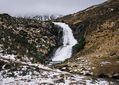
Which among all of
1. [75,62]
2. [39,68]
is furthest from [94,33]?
[39,68]

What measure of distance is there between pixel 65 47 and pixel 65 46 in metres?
1.02

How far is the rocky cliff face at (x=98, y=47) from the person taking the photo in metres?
57.9

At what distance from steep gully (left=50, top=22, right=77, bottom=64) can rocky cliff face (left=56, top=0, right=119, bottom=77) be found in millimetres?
1722

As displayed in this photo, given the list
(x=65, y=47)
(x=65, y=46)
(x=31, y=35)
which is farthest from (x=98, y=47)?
(x=31, y=35)

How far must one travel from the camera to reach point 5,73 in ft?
158

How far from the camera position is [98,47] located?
7738cm

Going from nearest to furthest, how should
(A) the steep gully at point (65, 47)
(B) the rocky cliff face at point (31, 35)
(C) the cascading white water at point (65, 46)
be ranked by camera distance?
(B) the rocky cliff face at point (31, 35) → (A) the steep gully at point (65, 47) → (C) the cascading white water at point (65, 46)

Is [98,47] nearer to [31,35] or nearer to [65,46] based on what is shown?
[65,46]

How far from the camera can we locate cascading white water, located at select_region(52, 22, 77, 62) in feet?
268

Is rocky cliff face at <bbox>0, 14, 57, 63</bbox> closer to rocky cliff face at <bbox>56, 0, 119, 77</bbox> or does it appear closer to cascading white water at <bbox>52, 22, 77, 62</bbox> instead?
cascading white water at <bbox>52, 22, 77, 62</bbox>

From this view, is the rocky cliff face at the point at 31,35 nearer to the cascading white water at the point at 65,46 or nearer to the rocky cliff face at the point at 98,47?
the cascading white water at the point at 65,46

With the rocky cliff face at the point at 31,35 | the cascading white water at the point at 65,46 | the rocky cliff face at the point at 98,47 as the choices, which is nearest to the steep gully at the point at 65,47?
the cascading white water at the point at 65,46

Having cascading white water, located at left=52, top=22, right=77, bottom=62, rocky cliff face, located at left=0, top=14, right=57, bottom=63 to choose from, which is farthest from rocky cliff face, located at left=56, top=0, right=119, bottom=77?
rocky cliff face, located at left=0, top=14, right=57, bottom=63

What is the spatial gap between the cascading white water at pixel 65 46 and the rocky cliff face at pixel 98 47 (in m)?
1.70
